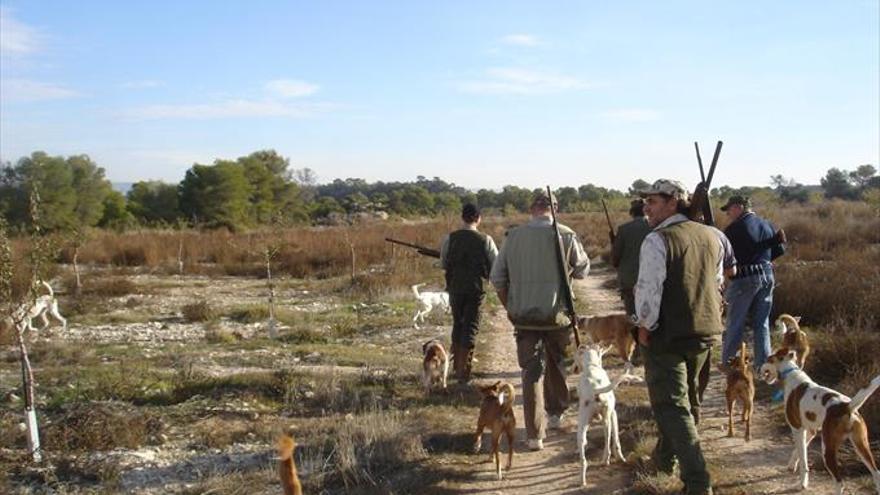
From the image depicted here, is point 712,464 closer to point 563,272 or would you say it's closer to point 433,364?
point 563,272

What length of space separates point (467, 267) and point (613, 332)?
1.91 metres

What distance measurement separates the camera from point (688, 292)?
458 centimetres

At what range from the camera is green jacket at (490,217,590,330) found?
20.8 ft

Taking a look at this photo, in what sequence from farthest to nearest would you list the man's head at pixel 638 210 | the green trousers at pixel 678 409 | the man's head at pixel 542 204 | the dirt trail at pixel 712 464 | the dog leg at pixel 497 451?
the man's head at pixel 638 210, the man's head at pixel 542 204, the dog leg at pixel 497 451, the dirt trail at pixel 712 464, the green trousers at pixel 678 409

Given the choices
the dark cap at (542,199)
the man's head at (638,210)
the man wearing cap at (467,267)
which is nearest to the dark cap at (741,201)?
the man's head at (638,210)

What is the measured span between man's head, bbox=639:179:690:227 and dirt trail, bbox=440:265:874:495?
197 centimetres

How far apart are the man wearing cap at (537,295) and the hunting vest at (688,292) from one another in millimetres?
1704

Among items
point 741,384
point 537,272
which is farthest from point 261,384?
point 741,384

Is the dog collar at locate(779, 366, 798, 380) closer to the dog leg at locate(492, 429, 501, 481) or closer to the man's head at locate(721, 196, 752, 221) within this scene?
the dog leg at locate(492, 429, 501, 481)

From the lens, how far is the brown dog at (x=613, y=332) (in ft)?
28.2

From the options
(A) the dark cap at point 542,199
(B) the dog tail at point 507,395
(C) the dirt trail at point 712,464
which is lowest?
(C) the dirt trail at point 712,464

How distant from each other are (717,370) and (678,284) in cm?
492

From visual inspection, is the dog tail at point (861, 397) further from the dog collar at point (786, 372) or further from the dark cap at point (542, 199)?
the dark cap at point (542, 199)

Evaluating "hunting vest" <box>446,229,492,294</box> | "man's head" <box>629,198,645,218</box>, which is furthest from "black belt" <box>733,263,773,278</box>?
"hunting vest" <box>446,229,492,294</box>
